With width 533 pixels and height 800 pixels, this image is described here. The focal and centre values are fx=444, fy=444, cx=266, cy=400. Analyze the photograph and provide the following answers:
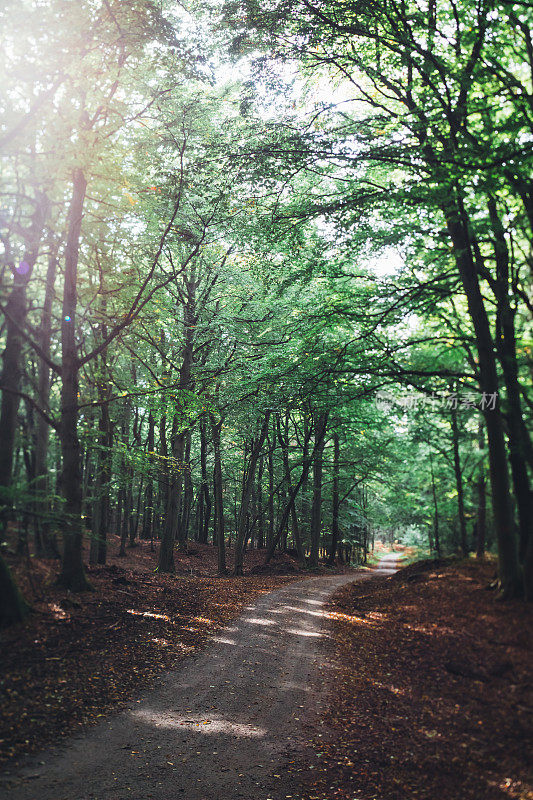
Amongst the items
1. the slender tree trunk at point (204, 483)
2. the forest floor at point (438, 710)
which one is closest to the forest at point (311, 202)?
the forest floor at point (438, 710)

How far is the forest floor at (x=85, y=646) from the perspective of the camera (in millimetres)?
5051

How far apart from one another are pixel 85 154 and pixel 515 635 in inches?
396

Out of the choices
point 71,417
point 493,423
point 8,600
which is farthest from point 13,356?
point 493,423

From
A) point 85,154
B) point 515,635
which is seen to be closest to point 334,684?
point 515,635

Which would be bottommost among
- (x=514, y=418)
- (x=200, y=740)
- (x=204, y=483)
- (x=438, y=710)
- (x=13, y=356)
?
(x=200, y=740)

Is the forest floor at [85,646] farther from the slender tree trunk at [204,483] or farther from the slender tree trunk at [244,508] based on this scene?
the slender tree trunk at [204,483]

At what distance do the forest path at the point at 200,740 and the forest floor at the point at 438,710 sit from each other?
1.54 ft

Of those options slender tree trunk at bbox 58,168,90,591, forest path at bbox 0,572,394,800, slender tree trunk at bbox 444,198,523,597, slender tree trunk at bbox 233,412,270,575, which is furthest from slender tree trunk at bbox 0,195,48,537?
slender tree trunk at bbox 233,412,270,575

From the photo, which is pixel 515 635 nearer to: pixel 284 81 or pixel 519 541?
pixel 519 541

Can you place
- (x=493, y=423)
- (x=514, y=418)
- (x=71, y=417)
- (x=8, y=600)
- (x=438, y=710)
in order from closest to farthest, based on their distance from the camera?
(x=438, y=710) → (x=514, y=418) → (x=8, y=600) → (x=493, y=423) → (x=71, y=417)

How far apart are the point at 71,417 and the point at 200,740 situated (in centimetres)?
638

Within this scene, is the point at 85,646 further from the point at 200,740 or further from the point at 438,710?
the point at 438,710

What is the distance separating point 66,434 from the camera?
919cm

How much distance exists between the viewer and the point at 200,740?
5105 mm
